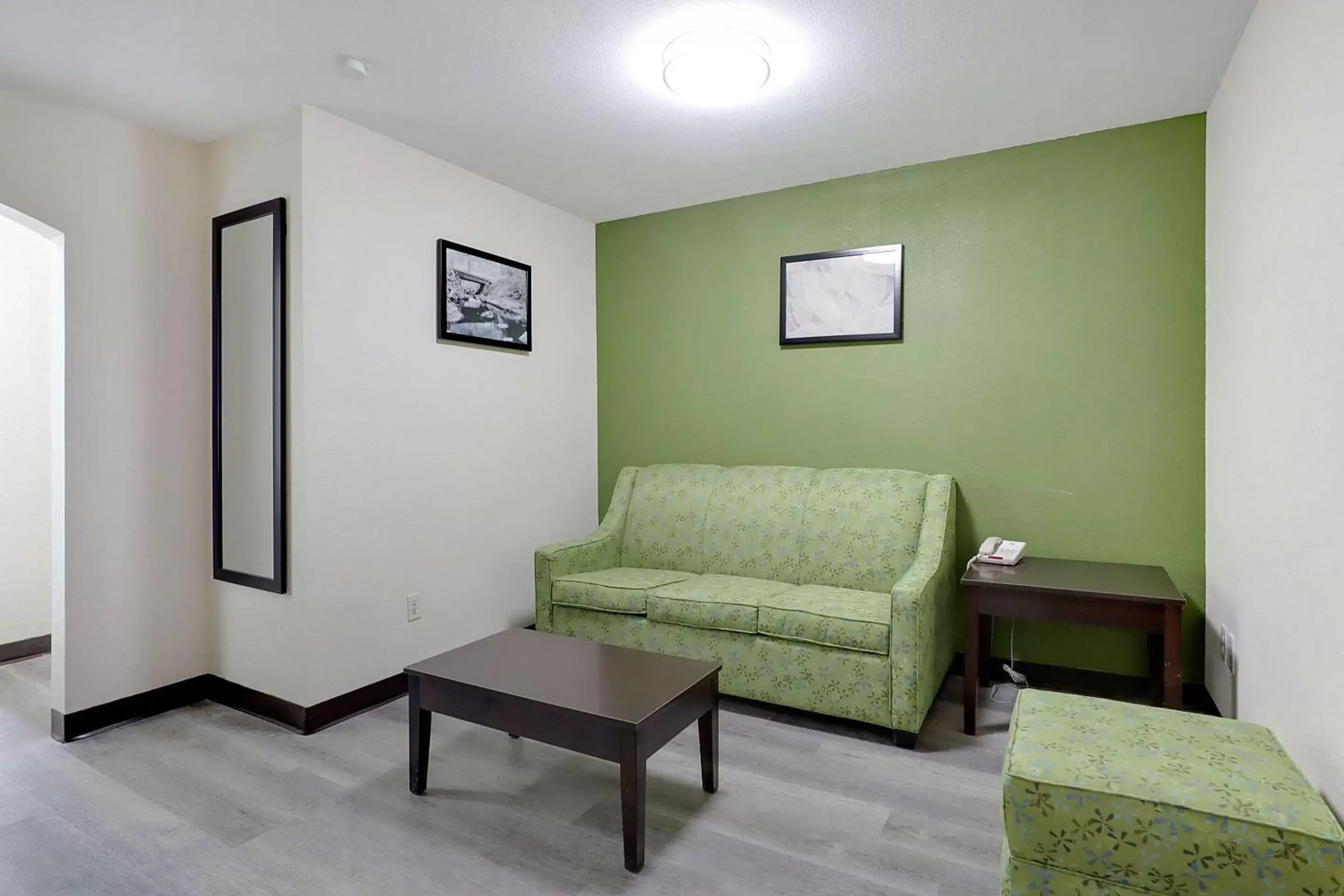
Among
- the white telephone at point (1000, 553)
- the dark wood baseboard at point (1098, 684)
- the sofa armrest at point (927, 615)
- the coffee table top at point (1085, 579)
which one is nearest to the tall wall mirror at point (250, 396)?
the sofa armrest at point (927, 615)

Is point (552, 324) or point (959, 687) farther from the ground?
point (552, 324)

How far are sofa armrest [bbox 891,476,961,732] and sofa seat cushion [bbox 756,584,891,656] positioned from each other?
7 cm

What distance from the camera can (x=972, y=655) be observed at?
268 centimetres

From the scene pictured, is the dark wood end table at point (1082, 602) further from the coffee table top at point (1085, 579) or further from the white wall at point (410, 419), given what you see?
the white wall at point (410, 419)

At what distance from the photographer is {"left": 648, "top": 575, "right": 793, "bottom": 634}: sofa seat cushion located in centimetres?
294

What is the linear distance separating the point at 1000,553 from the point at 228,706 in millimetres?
3423

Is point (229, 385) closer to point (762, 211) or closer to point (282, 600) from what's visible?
point (282, 600)

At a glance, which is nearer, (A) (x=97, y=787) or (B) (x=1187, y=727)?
(B) (x=1187, y=727)

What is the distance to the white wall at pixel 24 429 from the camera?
11.7 ft

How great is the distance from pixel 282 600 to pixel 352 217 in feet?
5.32

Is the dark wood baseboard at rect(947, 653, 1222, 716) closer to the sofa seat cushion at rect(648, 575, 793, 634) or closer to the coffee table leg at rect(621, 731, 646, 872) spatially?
the sofa seat cushion at rect(648, 575, 793, 634)

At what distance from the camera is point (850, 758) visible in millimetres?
2551

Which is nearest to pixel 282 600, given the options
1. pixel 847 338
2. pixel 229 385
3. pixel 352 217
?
pixel 229 385

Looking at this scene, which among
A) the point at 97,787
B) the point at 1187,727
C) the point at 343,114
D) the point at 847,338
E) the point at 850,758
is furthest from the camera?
the point at 847,338
